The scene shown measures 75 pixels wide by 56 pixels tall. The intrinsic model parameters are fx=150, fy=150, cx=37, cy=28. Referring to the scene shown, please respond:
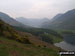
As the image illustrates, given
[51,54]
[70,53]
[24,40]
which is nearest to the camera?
[70,53]

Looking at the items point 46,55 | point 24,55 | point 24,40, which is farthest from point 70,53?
point 24,40

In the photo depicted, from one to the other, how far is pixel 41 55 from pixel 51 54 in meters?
4.52

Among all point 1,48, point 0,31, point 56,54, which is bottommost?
point 56,54

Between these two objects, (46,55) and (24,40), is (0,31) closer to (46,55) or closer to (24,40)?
(24,40)

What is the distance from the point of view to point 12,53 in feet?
128

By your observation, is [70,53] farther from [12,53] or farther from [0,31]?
[0,31]

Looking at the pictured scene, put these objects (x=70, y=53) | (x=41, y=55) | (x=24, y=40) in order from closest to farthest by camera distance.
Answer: (x=70, y=53), (x=41, y=55), (x=24, y=40)

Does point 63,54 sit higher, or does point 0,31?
point 0,31

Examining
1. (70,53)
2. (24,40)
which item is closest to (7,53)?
(70,53)

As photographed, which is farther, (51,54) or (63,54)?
(51,54)

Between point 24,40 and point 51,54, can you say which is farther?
point 24,40

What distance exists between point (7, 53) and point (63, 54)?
564 inches

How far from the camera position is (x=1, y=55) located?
3741 centimetres

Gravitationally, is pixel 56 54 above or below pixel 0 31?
below
